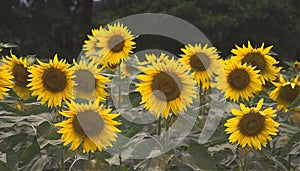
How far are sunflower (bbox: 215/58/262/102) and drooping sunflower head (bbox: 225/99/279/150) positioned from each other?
1.26 feet

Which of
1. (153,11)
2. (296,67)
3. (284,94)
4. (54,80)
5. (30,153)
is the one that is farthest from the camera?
(153,11)

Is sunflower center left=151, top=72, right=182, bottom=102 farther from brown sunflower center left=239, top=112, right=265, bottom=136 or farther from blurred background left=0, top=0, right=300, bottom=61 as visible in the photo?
blurred background left=0, top=0, right=300, bottom=61

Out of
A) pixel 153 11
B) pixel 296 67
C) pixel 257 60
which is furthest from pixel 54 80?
pixel 153 11

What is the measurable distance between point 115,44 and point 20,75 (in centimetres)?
45

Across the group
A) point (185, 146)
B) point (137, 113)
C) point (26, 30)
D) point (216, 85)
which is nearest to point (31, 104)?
point (137, 113)

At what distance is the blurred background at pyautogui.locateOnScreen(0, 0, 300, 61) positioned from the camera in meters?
11.2

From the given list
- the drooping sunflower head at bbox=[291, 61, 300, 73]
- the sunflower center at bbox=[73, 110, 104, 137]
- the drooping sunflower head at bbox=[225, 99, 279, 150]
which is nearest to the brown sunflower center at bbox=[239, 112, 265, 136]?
the drooping sunflower head at bbox=[225, 99, 279, 150]

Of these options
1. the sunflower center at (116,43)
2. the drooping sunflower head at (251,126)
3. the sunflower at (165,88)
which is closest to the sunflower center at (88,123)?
the sunflower at (165,88)

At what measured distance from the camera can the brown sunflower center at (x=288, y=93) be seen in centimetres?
254

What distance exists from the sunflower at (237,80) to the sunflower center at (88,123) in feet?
2.54

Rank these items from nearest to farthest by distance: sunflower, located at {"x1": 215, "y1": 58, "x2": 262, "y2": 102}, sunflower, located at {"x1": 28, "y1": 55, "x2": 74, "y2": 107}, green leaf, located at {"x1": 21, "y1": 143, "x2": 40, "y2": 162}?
green leaf, located at {"x1": 21, "y1": 143, "x2": 40, "y2": 162} < sunflower, located at {"x1": 28, "y1": 55, "x2": 74, "y2": 107} < sunflower, located at {"x1": 215, "y1": 58, "x2": 262, "y2": 102}

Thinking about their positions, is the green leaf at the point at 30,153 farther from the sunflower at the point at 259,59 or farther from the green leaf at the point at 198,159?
the sunflower at the point at 259,59

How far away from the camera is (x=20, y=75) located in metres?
2.43

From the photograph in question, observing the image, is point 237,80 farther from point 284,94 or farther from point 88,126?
point 88,126
